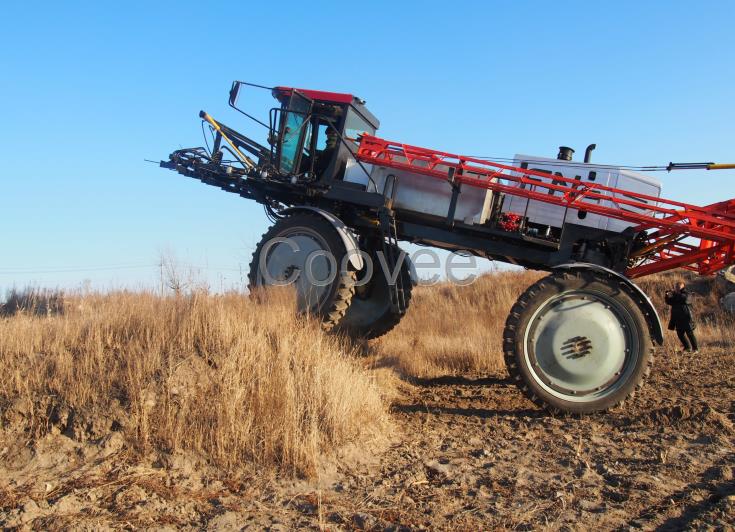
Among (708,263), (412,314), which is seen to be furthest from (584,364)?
(412,314)

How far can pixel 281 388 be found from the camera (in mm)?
5391

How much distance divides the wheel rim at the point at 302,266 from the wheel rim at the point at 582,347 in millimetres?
2772

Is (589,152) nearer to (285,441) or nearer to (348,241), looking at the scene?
(348,241)

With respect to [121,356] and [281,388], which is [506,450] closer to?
[281,388]

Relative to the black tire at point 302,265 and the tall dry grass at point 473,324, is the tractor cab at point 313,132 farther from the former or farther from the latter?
the tall dry grass at point 473,324

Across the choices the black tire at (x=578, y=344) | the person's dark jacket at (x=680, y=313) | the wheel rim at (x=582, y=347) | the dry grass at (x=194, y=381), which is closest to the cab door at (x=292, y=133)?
the dry grass at (x=194, y=381)

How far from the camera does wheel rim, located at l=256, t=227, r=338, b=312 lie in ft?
26.6

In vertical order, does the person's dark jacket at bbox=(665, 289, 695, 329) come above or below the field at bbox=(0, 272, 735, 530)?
above

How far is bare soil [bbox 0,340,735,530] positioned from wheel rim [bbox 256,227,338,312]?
2.44 m

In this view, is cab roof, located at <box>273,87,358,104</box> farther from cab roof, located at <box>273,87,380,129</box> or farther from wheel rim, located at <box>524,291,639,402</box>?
wheel rim, located at <box>524,291,639,402</box>

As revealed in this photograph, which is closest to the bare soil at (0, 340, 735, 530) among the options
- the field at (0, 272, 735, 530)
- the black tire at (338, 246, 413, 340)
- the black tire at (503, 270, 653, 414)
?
the field at (0, 272, 735, 530)

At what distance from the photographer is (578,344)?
654 cm

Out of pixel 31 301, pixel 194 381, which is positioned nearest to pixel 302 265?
pixel 194 381

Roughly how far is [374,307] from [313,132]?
2.84 meters
